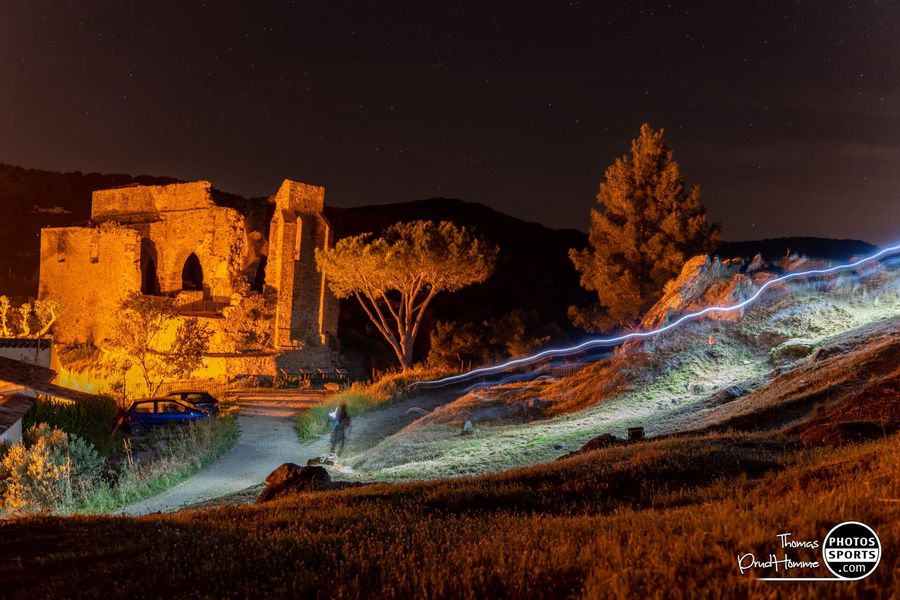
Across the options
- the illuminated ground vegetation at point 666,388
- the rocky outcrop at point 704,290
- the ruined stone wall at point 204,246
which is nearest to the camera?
the illuminated ground vegetation at point 666,388

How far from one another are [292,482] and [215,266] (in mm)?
24999

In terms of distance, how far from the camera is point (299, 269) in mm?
31406

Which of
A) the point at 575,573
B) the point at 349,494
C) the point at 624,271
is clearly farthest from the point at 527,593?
the point at 624,271

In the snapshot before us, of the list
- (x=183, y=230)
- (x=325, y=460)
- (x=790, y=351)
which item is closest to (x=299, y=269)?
(x=183, y=230)

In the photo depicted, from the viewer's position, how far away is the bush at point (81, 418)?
1862cm

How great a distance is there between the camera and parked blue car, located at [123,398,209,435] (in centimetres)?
2050

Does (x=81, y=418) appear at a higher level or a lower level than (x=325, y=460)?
higher

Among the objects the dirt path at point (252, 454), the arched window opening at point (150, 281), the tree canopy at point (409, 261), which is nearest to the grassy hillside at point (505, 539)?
the dirt path at point (252, 454)

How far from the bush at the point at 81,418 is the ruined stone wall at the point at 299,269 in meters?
10.9

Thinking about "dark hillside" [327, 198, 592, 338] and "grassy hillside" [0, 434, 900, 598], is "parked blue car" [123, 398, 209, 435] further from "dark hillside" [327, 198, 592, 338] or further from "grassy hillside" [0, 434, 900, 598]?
"dark hillside" [327, 198, 592, 338]

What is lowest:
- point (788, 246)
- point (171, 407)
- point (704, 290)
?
point (171, 407)

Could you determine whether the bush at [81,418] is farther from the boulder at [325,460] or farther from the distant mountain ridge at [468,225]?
the distant mountain ridge at [468,225]

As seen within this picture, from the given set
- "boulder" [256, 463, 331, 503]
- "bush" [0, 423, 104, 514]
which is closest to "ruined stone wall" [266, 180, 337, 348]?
"bush" [0, 423, 104, 514]

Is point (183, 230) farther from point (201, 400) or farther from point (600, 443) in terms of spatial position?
point (600, 443)
